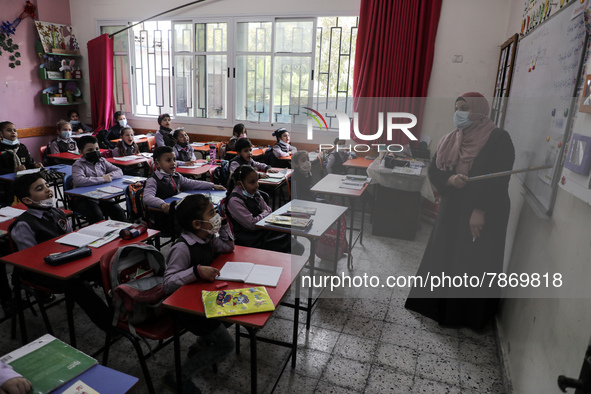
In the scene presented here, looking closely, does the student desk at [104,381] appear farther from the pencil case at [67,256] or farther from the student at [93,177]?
the student at [93,177]

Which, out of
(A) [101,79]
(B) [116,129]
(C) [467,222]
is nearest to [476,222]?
(C) [467,222]

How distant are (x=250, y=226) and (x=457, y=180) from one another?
1.43 m

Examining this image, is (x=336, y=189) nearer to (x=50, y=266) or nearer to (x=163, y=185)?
(x=163, y=185)

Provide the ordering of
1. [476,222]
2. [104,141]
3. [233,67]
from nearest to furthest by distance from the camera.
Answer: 1. [476,222]
2. [104,141]
3. [233,67]

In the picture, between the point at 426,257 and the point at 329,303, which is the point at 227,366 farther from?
the point at 426,257

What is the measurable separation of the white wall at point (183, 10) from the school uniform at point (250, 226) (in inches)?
153

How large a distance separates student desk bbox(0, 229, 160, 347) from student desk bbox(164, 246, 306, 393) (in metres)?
0.61

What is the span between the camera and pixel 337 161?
2.71m

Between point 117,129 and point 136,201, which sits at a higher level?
point 117,129

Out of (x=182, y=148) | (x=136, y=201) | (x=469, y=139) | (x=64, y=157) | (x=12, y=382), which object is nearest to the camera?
(x=12, y=382)

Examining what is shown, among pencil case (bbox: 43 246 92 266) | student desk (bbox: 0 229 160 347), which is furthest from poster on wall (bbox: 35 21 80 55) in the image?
pencil case (bbox: 43 246 92 266)

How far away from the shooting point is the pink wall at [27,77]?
6.55 metres

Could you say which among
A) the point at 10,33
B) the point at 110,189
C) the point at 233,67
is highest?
the point at 10,33

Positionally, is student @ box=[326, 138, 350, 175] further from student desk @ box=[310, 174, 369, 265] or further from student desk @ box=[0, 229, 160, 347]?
student desk @ box=[0, 229, 160, 347]
